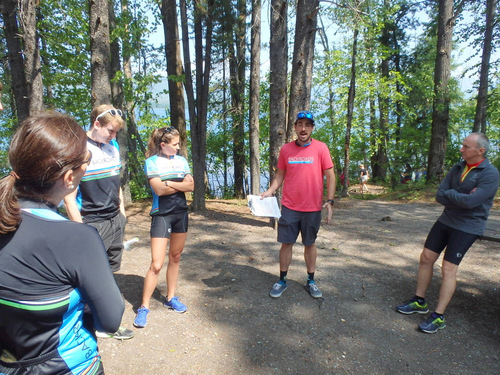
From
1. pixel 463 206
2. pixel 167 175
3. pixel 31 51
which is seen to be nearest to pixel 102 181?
pixel 167 175

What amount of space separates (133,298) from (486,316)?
391cm

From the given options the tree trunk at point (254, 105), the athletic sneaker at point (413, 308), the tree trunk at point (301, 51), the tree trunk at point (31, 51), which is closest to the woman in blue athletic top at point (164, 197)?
the athletic sneaker at point (413, 308)

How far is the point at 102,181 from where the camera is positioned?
275cm

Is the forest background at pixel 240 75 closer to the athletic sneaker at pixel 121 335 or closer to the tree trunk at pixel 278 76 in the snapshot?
the tree trunk at pixel 278 76

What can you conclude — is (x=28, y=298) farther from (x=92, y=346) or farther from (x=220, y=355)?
(x=220, y=355)

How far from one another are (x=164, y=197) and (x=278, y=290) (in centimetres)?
176

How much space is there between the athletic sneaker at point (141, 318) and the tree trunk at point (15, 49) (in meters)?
7.49

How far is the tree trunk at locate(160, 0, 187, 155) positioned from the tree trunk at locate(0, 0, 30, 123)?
11.9 feet

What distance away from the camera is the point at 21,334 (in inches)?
42.1

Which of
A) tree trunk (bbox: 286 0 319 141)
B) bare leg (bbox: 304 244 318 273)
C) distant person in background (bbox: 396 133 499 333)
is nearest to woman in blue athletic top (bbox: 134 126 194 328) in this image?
bare leg (bbox: 304 244 318 273)

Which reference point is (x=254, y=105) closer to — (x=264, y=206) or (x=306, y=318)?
(x=264, y=206)

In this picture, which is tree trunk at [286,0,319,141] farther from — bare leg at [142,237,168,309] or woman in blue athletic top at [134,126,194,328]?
bare leg at [142,237,168,309]

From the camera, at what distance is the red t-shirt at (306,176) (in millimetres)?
3625

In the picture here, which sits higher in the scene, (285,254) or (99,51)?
(99,51)
